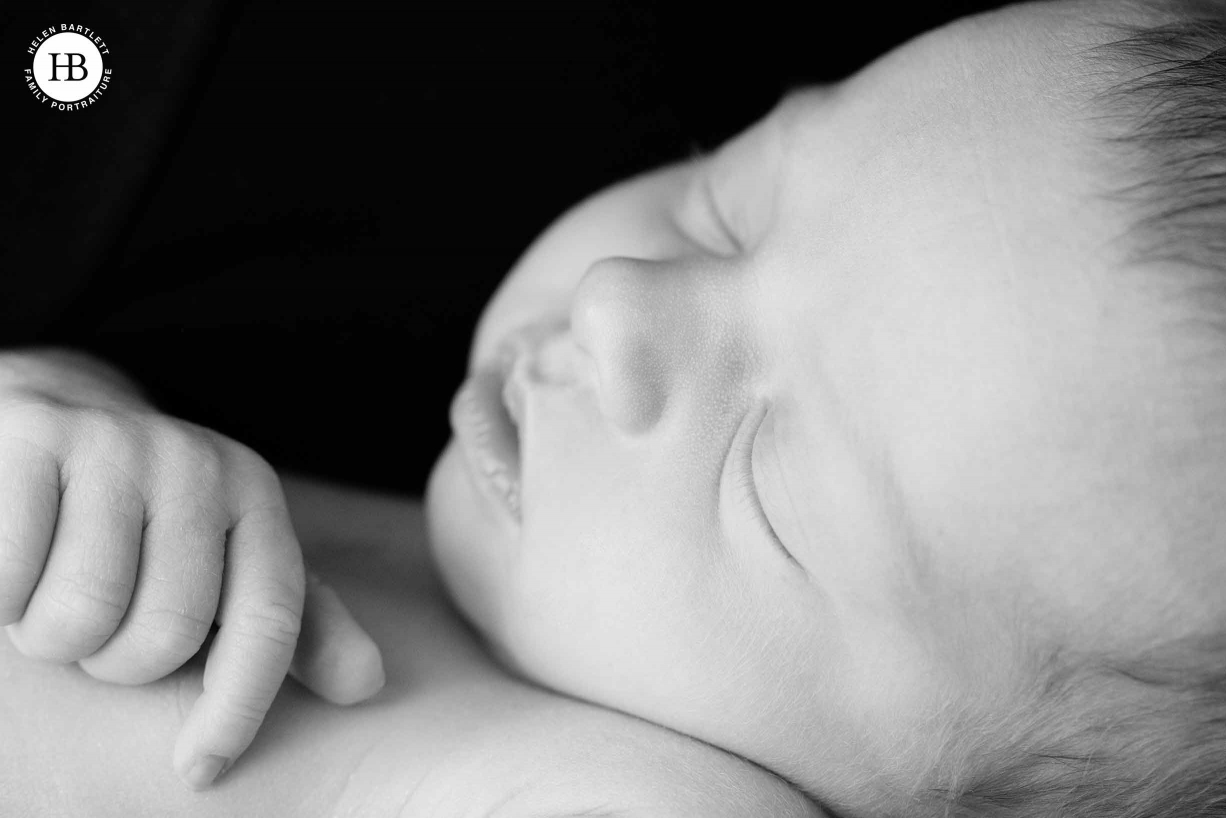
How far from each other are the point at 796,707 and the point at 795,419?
25 cm

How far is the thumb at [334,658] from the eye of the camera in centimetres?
95

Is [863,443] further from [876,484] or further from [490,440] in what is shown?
[490,440]

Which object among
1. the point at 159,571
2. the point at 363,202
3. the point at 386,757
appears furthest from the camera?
the point at 363,202

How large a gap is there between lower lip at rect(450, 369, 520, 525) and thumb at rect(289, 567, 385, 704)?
20 cm

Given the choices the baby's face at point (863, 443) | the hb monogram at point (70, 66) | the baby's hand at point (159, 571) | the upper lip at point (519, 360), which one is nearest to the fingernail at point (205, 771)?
the baby's hand at point (159, 571)

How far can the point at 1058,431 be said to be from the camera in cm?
81

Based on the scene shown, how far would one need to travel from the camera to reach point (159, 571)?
864 millimetres

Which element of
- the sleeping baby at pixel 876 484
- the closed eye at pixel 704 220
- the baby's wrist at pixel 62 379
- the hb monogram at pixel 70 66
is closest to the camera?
the sleeping baby at pixel 876 484

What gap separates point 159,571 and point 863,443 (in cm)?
56

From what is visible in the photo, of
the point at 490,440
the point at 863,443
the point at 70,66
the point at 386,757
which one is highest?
the point at 70,66

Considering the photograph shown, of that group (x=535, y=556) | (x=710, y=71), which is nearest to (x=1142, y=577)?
(x=535, y=556)

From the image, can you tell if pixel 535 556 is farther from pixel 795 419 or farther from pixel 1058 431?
pixel 1058 431

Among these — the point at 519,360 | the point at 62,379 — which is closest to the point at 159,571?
the point at 62,379

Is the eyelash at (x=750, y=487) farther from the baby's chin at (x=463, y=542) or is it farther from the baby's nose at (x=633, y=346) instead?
the baby's chin at (x=463, y=542)
